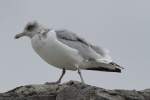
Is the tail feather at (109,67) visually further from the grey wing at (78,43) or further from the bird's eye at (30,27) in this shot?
the bird's eye at (30,27)

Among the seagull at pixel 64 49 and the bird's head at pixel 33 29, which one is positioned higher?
the bird's head at pixel 33 29

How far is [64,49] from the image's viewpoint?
10180mm

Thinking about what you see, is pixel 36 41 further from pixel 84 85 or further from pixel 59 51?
pixel 84 85

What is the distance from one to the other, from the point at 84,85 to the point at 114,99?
0.60m

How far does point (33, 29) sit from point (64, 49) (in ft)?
2.55

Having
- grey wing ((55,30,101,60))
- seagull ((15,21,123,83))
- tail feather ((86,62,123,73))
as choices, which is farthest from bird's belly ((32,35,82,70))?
tail feather ((86,62,123,73))

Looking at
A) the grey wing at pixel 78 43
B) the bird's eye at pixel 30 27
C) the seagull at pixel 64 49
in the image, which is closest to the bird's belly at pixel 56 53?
the seagull at pixel 64 49

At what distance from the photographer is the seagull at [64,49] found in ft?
33.1

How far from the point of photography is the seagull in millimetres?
10078

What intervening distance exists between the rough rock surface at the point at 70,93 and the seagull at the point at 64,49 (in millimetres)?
942

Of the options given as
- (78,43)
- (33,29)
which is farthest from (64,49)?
(33,29)

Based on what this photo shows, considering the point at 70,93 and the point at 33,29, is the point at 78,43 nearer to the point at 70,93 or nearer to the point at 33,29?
the point at 33,29

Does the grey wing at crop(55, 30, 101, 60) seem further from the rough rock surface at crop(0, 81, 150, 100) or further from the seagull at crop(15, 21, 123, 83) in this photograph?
the rough rock surface at crop(0, 81, 150, 100)

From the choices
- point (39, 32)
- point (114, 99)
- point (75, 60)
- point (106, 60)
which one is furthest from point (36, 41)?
point (114, 99)
